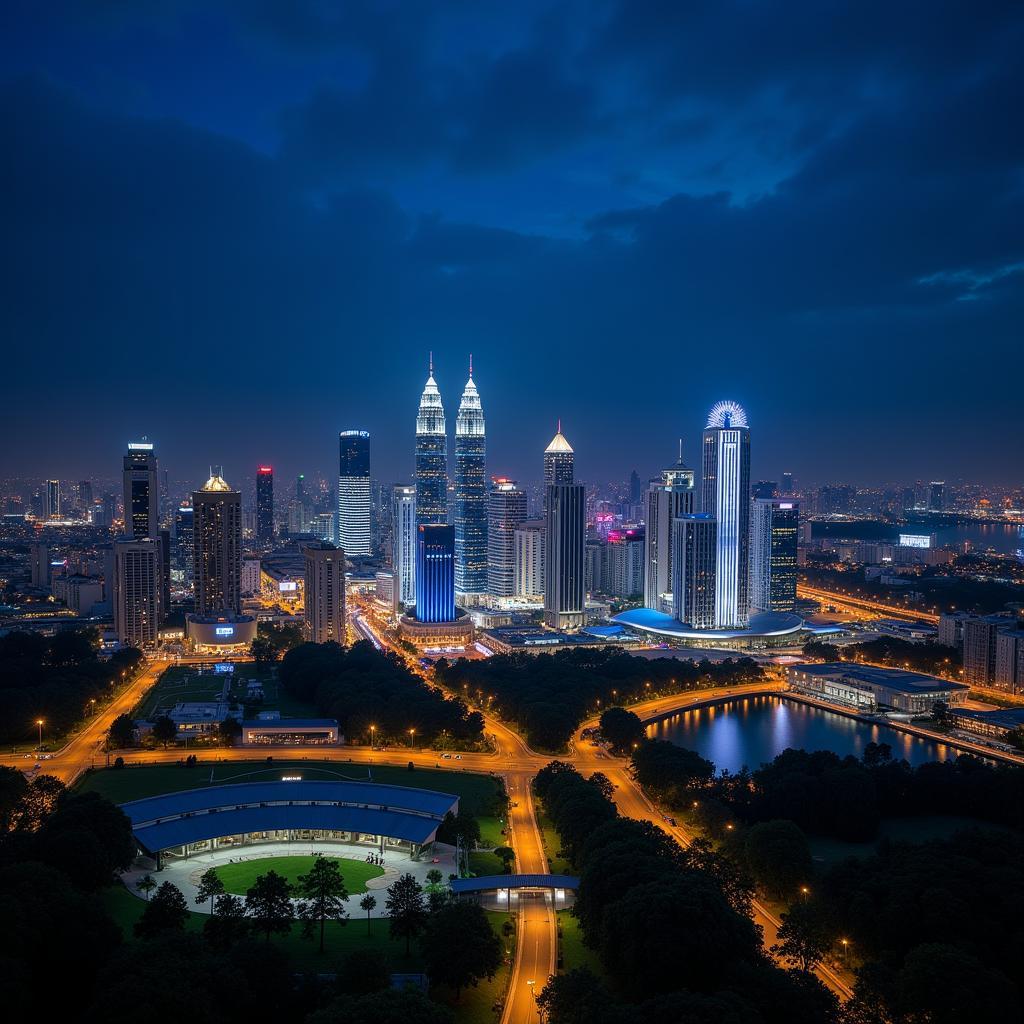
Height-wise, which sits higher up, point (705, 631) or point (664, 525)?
point (664, 525)

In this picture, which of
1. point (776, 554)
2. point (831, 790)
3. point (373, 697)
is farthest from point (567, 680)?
point (776, 554)

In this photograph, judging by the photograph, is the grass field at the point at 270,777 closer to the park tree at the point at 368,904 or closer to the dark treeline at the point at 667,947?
the park tree at the point at 368,904

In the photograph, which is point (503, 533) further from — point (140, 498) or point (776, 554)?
point (140, 498)

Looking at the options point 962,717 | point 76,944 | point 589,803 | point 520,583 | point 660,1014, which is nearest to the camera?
point 660,1014

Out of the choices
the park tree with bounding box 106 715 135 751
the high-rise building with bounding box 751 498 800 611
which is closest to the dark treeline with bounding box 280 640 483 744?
the park tree with bounding box 106 715 135 751

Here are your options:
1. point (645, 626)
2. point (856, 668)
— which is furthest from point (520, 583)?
point (856, 668)

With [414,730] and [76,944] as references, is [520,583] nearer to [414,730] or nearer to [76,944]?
[414,730]

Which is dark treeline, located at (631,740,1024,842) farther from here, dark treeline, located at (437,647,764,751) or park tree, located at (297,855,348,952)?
park tree, located at (297,855,348,952)
